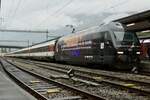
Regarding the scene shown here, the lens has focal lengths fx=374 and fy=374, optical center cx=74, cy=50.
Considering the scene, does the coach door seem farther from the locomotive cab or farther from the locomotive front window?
the locomotive front window

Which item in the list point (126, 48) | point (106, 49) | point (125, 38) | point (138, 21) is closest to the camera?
point (126, 48)

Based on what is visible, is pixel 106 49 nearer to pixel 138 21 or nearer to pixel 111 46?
pixel 111 46

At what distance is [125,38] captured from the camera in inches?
973

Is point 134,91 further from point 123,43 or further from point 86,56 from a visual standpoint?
point 86,56

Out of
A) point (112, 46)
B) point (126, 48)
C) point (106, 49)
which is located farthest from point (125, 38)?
point (106, 49)

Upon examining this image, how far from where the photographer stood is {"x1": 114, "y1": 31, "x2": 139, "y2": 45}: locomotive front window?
80.0 ft

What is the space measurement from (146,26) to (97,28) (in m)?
4.04

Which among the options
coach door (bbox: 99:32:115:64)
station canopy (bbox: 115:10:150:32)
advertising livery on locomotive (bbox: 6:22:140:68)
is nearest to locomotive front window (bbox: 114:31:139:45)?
advertising livery on locomotive (bbox: 6:22:140:68)

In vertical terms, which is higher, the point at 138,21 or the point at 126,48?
the point at 138,21

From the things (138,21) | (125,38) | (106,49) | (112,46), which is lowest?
(106,49)

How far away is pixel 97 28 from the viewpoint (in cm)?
2662

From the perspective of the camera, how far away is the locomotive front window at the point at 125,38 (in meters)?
24.4

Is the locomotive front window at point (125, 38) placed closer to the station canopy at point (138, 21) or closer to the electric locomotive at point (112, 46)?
the electric locomotive at point (112, 46)

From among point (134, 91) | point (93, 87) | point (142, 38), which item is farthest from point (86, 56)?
point (134, 91)
